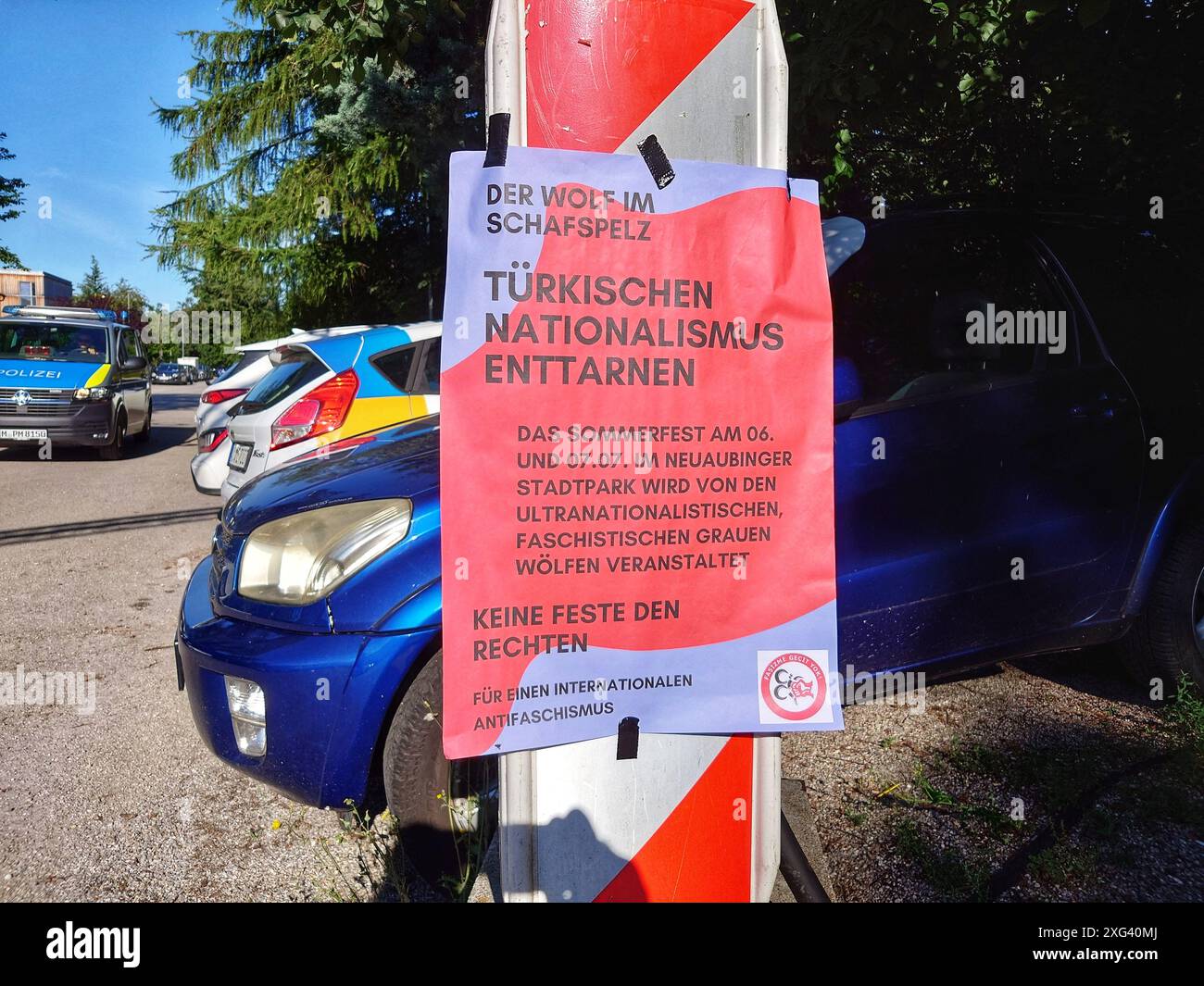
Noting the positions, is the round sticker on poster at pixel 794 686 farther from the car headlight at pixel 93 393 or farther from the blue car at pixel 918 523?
the car headlight at pixel 93 393

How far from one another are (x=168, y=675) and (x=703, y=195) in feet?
12.4

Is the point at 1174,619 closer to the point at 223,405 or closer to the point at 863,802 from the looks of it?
the point at 863,802

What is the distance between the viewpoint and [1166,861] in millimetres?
2643

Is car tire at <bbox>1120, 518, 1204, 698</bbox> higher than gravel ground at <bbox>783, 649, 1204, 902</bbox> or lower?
higher

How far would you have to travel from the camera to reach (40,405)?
12172 mm

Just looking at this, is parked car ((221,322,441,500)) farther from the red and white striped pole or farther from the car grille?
the car grille

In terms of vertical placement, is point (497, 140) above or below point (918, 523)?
above

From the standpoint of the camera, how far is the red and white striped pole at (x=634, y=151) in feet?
5.55

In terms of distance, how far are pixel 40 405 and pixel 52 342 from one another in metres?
1.28

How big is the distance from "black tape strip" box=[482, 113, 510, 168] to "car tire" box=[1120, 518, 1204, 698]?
3.00 metres

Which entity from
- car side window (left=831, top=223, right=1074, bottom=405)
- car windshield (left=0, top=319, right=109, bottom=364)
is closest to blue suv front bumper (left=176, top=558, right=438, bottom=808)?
car side window (left=831, top=223, right=1074, bottom=405)

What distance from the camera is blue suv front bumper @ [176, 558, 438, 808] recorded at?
2.37m

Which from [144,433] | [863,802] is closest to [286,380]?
[863,802]

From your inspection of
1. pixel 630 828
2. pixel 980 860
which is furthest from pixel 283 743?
pixel 980 860
